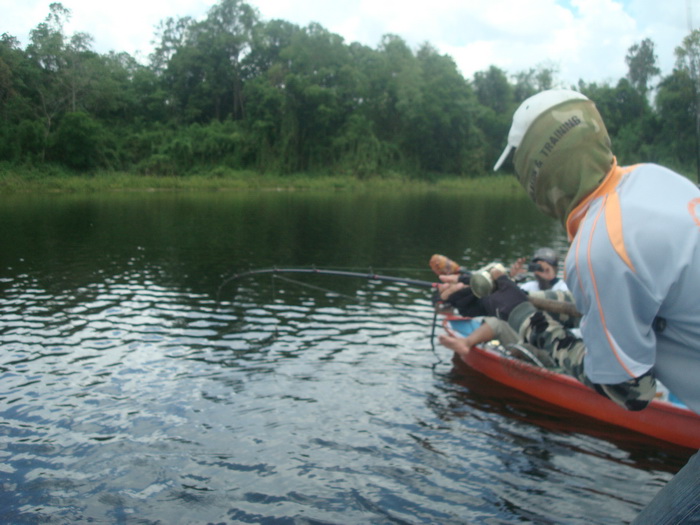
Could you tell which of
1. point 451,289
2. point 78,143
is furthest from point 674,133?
point 451,289

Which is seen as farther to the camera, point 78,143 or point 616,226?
point 78,143

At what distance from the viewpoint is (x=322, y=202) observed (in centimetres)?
4241

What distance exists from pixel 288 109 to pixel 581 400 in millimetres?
60328

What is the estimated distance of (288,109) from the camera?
64.5 metres

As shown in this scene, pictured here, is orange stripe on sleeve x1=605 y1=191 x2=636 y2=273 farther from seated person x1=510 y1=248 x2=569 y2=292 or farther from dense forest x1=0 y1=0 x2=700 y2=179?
dense forest x1=0 y1=0 x2=700 y2=179

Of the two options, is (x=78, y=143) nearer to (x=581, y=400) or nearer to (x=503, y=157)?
(x=581, y=400)

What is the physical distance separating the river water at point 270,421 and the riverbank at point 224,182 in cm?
3466

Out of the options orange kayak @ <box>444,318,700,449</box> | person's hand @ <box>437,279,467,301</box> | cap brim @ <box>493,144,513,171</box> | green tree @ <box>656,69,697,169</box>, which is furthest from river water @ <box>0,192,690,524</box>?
green tree @ <box>656,69,697,169</box>

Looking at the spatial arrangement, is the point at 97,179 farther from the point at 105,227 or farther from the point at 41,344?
the point at 41,344

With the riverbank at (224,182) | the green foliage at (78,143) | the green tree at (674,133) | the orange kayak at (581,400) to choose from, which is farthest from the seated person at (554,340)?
the green foliage at (78,143)

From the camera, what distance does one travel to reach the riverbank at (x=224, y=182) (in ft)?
151

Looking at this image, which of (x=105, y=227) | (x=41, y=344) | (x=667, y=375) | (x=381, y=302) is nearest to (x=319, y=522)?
(x=667, y=375)

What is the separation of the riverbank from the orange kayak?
42.9 meters

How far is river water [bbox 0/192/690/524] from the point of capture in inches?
209
